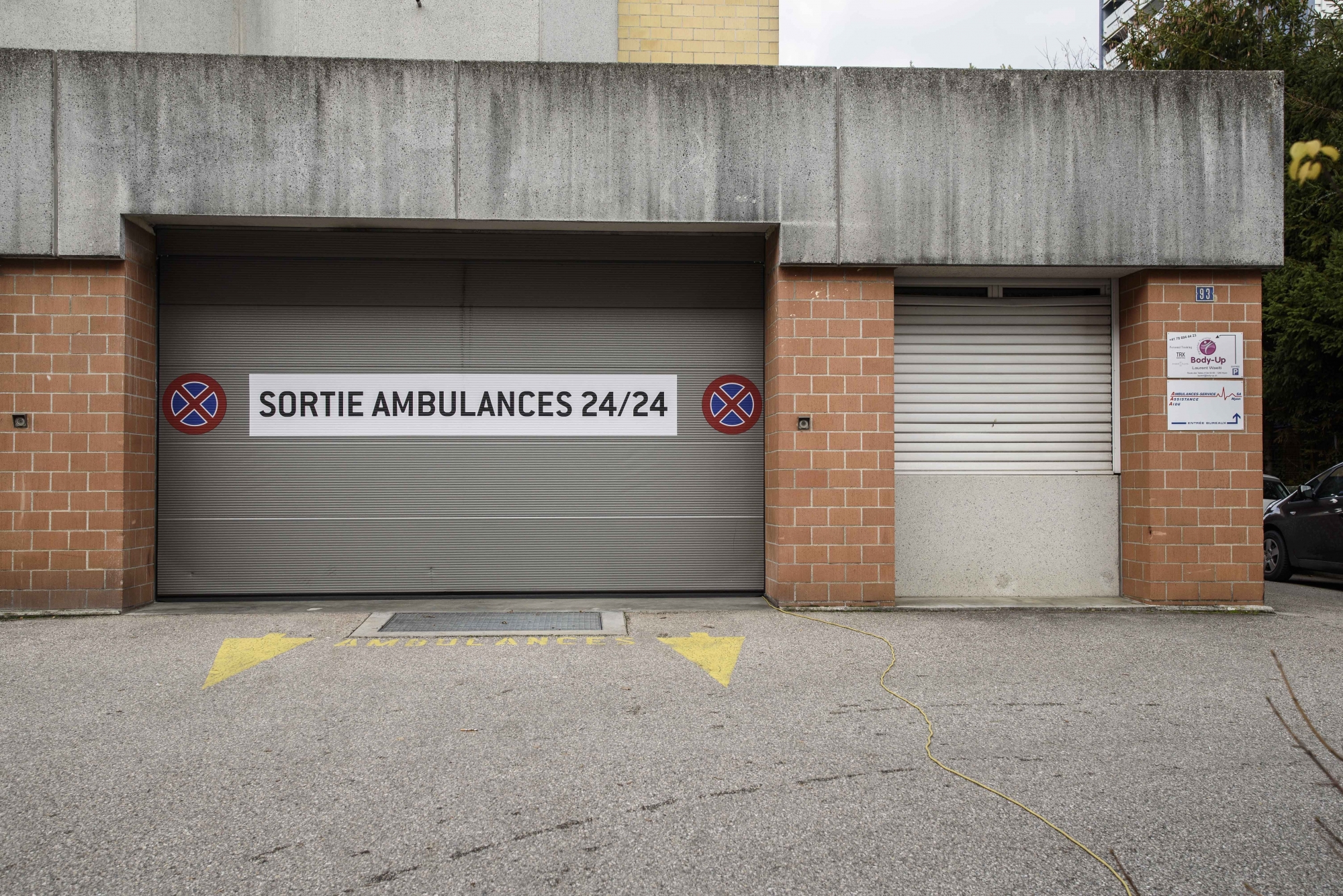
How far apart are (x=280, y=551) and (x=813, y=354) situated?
5.25m

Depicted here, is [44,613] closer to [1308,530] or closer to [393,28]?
[393,28]

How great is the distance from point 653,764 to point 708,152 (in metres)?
5.63

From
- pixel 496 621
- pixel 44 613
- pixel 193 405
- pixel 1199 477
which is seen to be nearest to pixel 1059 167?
pixel 1199 477

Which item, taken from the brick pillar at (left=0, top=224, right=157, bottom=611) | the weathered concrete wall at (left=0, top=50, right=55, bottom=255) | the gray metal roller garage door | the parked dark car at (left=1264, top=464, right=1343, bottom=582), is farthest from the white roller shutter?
the weathered concrete wall at (left=0, top=50, right=55, bottom=255)

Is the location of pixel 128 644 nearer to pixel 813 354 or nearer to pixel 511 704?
pixel 511 704

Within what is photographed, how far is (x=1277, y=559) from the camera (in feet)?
37.5

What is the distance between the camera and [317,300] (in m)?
8.56

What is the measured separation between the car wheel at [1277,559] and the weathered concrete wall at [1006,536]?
13.0 ft

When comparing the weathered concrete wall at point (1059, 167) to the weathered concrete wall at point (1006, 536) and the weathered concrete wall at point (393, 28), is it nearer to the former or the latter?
the weathered concrete wall at point (1006, 536)

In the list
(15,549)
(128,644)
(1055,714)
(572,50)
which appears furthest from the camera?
(572,50)

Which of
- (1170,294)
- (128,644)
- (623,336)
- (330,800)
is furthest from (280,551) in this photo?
(1170,294)

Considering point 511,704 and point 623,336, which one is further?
point 623,336

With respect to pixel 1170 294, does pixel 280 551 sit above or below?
below

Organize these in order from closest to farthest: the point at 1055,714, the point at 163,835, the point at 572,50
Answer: the point at 163,835
the point at 1055,714
the point at 572,50
